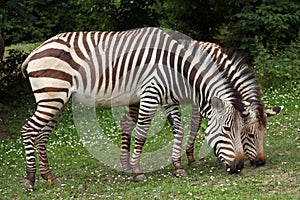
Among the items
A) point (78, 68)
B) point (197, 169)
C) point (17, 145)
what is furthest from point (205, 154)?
point (17, 145)

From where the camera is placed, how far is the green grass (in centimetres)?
711

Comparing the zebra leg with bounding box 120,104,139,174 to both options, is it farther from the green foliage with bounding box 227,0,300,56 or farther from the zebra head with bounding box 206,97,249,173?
the green foliage with bounding box 227,0,300,56

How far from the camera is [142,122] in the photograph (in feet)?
27.2

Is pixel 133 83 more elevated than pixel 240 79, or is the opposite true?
pixel 240 79

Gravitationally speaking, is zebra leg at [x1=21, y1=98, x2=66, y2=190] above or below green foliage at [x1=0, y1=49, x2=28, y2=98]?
below

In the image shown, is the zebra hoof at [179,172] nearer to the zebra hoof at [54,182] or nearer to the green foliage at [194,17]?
the zebra hoof at [54,182]

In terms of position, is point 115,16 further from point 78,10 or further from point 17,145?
point 17,145

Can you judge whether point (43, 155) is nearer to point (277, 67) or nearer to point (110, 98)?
point (110, 98)

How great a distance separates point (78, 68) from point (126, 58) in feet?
2.32

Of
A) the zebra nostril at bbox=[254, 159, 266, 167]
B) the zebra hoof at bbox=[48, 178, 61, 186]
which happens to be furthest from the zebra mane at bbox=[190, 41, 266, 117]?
the zebra hoof at bbox=[48, 178, 61, 186]

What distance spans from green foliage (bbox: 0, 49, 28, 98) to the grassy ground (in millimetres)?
2471

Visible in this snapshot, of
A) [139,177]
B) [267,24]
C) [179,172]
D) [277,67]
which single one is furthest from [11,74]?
[179,172]

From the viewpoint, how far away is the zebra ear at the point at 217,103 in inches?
307

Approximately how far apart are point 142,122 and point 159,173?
0.83m
